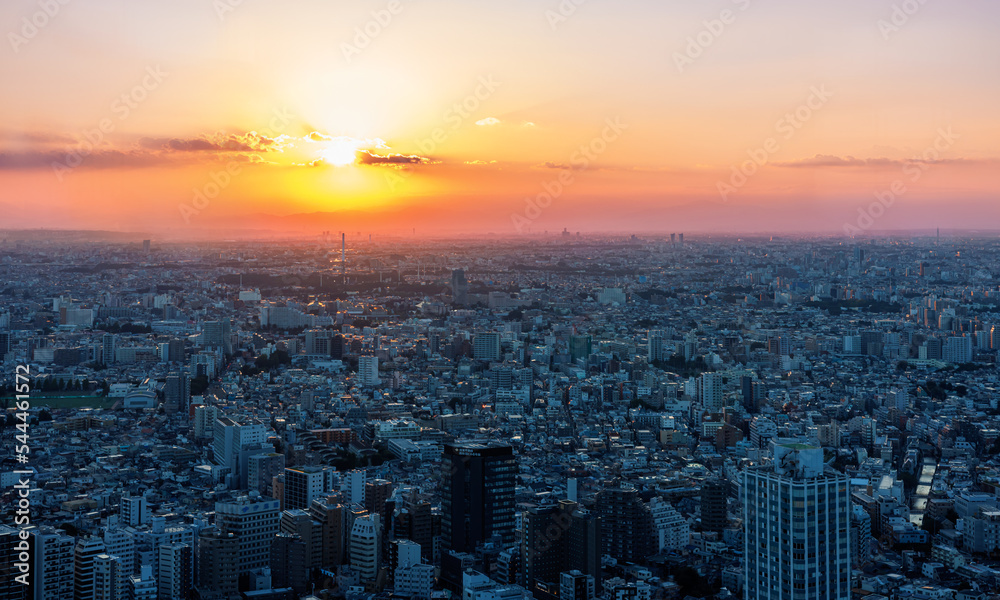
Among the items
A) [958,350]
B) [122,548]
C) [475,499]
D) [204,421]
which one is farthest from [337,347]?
[122,548]

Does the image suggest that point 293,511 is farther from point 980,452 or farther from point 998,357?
point 998,357

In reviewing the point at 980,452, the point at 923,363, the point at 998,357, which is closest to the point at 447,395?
the point at 980,452

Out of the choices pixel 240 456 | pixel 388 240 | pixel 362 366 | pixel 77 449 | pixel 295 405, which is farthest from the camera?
pixel 388 240

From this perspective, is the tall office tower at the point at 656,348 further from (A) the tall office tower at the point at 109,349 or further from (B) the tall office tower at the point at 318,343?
(A) the tall office tower at the point at 109,349

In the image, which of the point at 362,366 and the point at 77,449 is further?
the point at 362,366

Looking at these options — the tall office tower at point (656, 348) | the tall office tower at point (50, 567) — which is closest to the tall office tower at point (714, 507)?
the tall office tower at point (50, 567)

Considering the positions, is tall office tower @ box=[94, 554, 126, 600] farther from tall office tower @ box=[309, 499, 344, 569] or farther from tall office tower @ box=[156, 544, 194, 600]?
tall office tower @ box=[309, 499, 344, 569]

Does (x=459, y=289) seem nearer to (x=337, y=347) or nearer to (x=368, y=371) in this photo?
(x=337, y=347)

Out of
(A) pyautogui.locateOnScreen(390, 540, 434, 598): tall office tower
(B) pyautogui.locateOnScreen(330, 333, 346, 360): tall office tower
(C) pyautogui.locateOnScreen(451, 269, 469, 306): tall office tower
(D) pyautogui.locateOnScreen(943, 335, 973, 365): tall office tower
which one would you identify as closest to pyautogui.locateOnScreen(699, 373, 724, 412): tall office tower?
(D) pyautogui.locateOnScreen(943, 335, 973, 365): tall office tower

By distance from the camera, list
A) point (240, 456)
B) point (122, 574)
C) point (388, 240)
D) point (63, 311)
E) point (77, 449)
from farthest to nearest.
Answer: point (388, 240) → point (63, 311) → point (77, 449) → point (240, 456) → point (122, 574)
